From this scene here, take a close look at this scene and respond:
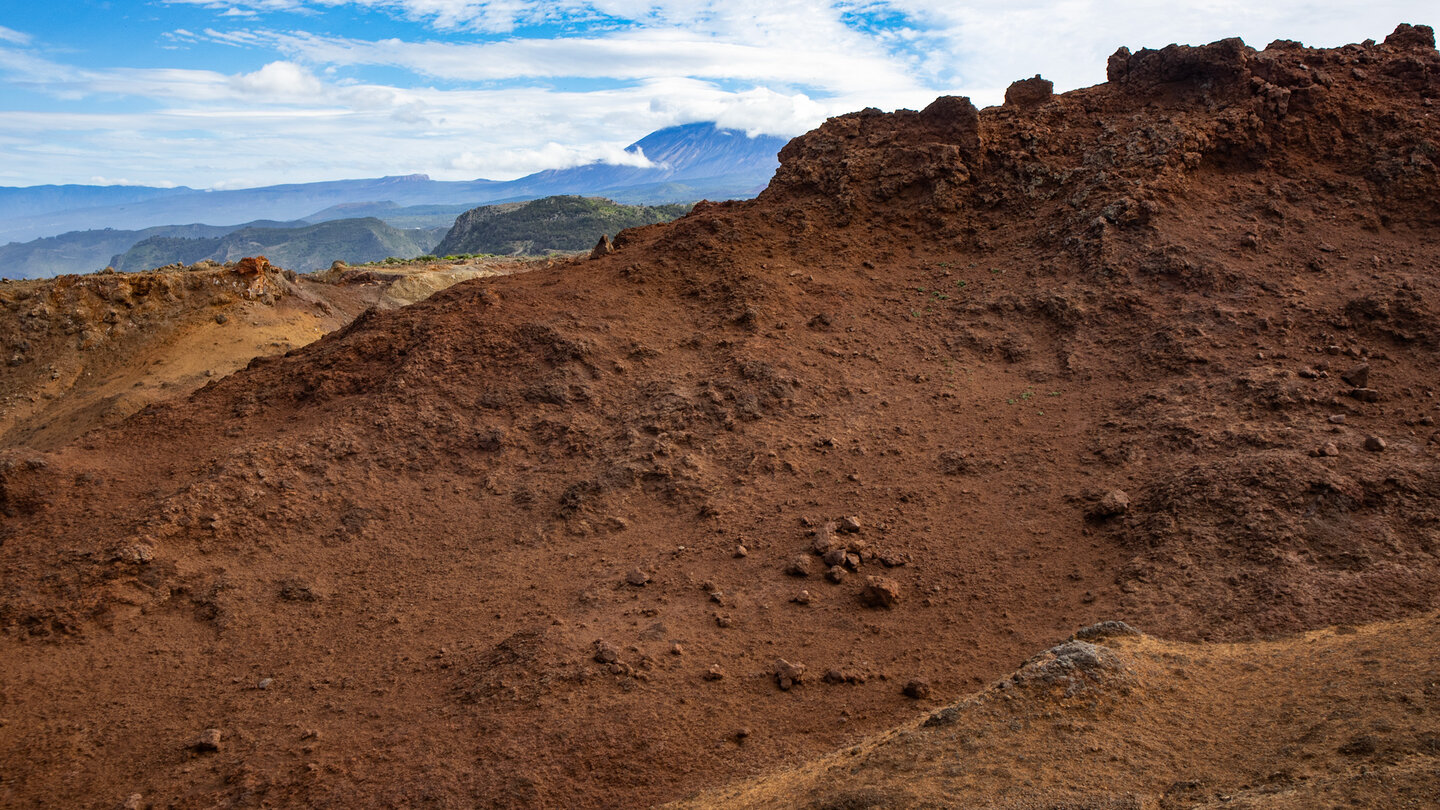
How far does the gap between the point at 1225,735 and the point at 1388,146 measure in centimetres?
953

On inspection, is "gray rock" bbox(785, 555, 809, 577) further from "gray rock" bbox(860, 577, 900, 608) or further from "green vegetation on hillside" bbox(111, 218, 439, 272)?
"green vegetation on hillside" bbox(111, 218, 439, 272)

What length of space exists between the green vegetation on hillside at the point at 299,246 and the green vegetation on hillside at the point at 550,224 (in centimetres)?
7779

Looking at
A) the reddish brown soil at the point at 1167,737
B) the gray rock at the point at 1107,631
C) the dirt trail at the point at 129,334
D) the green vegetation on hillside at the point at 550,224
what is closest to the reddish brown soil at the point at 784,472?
the gray rock at the point at 1107,631

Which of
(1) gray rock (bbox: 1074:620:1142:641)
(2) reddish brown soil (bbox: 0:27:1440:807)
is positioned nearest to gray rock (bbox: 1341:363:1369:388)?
(2) reddish brown soil (bbox: 0:27:1440:807)

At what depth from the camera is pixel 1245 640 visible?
16.2ft

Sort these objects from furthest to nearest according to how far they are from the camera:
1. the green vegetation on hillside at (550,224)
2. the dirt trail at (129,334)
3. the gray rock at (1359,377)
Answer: the green vegetation on hillside at (550,224) < the dirt trail at (129,334) < the gray rock at (1359,377)

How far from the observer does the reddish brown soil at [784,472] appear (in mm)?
5215

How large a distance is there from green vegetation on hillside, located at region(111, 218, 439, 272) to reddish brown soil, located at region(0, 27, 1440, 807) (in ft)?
536

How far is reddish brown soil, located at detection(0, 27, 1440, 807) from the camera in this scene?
17.1 ft

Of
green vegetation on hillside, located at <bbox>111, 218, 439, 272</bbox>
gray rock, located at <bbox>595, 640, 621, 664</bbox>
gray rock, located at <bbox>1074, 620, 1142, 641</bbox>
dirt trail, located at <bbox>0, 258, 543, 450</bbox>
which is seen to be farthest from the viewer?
green vegetation on hillside, located at <bbox>111, 218, 439, 272</bbox>

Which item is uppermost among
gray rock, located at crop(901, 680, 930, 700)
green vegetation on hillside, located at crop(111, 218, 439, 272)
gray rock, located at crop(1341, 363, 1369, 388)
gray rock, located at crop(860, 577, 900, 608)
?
green vegetation on hillside, located at crop(111, 218, 439, 272)

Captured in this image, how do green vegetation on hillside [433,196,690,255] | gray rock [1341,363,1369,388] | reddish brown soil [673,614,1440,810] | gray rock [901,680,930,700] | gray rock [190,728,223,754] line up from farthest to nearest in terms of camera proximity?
green vegetation on hillside [433,196,690,255]
gray rock [1341,363,1369,388]
gray rock [190,728,223,754]
gray rock [901,680,930,700]
reddish brown soil [673,614,1440,810]

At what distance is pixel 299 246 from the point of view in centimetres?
16762

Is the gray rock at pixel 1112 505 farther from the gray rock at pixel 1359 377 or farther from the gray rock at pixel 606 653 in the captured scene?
the gray rock at pixel 606 653
